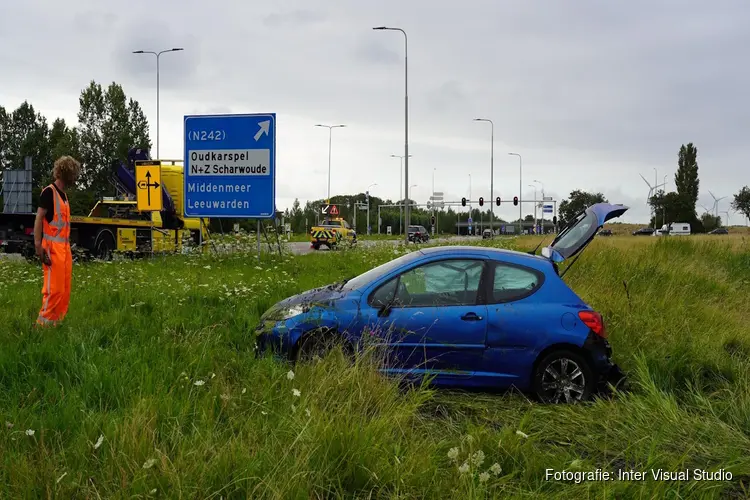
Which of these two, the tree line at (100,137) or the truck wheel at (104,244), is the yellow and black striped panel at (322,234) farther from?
the tree line at (100,137)

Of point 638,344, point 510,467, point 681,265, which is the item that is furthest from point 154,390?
point 681,265

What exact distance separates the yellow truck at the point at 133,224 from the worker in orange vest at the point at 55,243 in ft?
31.2

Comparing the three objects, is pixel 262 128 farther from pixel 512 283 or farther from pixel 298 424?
pixel 298 424

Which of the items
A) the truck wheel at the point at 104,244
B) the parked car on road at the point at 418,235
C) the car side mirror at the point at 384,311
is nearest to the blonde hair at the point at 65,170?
the car side mirror at the point at 384,311

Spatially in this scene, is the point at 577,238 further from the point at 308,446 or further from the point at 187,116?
the point at 187,116

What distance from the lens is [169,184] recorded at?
1855cm

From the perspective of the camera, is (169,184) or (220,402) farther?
(169,184)

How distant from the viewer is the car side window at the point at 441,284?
5.65 m

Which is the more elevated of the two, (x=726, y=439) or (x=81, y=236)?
(x=81, y=236)

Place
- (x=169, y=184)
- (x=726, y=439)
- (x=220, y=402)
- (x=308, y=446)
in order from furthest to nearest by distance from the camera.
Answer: (x=169, y=184) → (x=726, y=439) → (x=220, y=402) → (x=308, y=446)

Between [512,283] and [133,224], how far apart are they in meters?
15.4

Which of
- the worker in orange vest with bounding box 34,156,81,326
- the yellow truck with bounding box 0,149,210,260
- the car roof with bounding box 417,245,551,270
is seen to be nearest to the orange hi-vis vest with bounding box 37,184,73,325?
the worker in orange vest with bounding box 34,156,81,326

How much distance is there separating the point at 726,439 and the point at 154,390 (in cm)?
401

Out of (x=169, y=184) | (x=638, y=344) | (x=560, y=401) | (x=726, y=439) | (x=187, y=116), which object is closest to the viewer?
(x=726, y=439)
